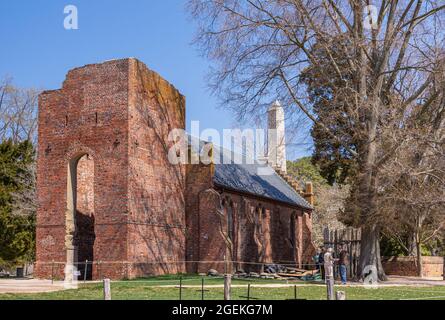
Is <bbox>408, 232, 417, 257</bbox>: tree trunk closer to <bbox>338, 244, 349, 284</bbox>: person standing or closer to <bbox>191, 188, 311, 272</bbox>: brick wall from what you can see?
<bbox>191, 188, 311, 272</bbox>: brick wall

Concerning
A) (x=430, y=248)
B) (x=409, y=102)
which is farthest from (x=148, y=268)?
(x=430, y=248)

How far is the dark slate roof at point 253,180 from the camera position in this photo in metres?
36.8

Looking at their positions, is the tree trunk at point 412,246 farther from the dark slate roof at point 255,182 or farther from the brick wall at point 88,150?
the brick wall at point 88,150

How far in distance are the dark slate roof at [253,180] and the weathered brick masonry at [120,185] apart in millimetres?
2588

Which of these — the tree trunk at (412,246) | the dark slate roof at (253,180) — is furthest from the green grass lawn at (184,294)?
the tree trunk at (412,246)

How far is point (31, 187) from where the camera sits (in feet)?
133

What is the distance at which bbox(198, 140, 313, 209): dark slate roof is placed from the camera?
121 ft

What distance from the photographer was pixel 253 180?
4175cm

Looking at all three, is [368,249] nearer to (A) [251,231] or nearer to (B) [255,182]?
(A) [251,231]

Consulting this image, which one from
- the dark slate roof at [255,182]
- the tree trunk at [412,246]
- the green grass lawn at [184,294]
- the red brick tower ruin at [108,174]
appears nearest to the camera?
the green grass lawn at [184,294]

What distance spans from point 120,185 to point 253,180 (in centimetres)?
1505

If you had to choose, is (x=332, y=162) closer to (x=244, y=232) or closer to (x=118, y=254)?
(x=244, y=232)

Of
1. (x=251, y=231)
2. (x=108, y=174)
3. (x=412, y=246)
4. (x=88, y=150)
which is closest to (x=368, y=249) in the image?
(x=251, y=231)
